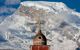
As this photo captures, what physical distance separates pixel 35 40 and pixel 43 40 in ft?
9.49

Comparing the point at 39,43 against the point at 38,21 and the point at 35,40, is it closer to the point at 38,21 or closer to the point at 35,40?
the point at 35,40

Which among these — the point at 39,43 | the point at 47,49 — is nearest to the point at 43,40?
the point at 39,43

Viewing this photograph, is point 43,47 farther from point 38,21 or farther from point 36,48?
point 38,21

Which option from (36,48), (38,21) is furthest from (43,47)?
(38,21)

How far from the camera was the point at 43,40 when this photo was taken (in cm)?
13262

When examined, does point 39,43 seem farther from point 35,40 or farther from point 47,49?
point 47,49

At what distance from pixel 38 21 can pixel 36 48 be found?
14.8 metres

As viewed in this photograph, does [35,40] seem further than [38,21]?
No

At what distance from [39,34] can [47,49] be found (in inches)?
346

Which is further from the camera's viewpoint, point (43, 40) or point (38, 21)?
point (38, 21)

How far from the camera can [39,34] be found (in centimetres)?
13838

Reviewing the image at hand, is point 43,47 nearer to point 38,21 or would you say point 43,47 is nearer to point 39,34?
point 39,34

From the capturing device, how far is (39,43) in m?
132

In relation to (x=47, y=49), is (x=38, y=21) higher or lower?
higher
